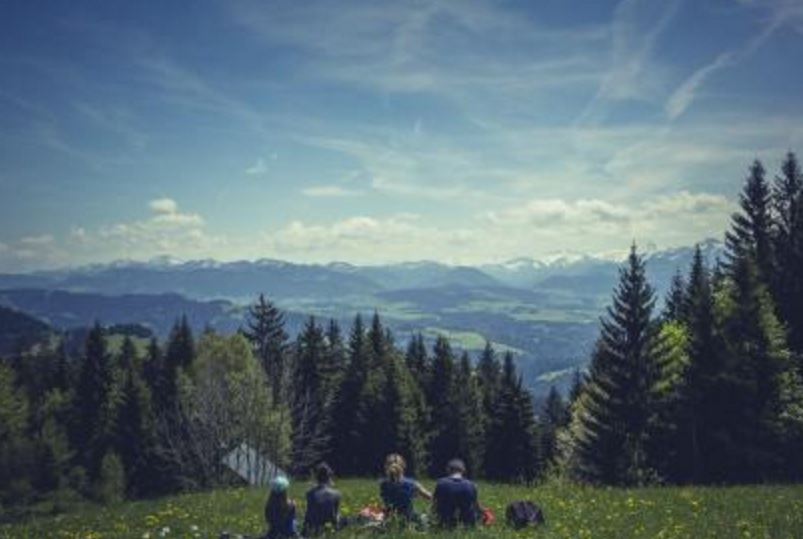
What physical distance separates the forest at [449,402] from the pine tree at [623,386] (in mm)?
101

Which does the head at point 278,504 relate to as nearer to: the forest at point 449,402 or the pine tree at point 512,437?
the forest at point 449,402

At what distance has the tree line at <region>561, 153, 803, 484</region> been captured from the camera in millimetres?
42875

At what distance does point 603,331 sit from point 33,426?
6673cm

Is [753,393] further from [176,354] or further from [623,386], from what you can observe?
[176,354]

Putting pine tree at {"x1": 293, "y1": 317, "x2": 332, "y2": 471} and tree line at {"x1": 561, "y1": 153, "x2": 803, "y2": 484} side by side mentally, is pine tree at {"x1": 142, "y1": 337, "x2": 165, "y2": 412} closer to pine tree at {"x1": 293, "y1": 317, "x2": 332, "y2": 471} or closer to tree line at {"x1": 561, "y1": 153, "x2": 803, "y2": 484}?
pine tree at {"x1": 293, "y1": 317, "x2": 332, "y2": 471}

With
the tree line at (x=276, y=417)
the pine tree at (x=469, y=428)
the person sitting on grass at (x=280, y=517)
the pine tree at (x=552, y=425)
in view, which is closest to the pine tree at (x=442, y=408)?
the tree line at (x=276, y=417)

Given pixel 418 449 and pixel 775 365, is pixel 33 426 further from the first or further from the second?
pixel 775 365

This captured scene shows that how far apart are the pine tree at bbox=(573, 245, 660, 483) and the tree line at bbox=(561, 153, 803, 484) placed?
59 mm

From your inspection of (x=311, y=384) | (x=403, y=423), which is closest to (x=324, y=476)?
(x=403, y=423)

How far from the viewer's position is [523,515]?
15.7m

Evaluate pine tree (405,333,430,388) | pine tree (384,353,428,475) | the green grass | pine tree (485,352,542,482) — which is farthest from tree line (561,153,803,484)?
pine tree (405,333,430,388)

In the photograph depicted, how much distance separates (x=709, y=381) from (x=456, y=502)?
105ft

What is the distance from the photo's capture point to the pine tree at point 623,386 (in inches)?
1887

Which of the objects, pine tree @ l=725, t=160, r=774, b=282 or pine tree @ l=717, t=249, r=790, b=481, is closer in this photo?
pine tree @ l=717, t=249, r=790, b=481
